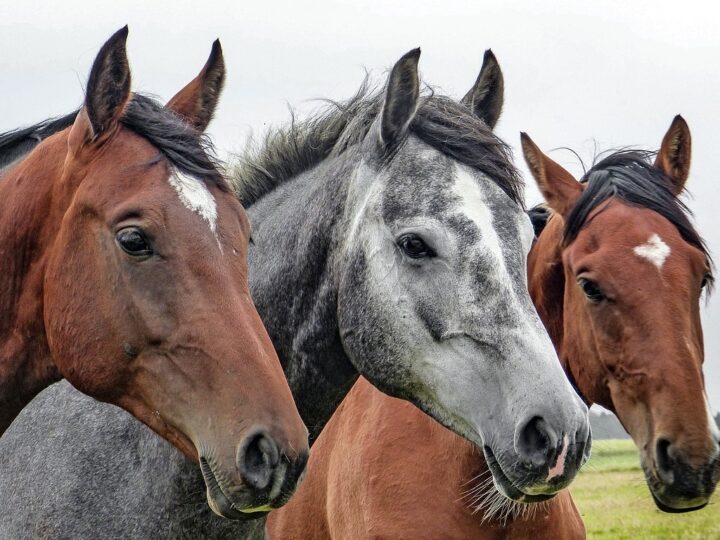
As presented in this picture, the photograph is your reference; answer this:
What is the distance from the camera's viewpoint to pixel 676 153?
22.7 feet

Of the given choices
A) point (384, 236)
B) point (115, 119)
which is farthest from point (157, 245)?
point (384, 236)

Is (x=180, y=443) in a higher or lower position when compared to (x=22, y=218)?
lower

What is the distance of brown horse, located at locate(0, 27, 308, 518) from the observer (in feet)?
11.7

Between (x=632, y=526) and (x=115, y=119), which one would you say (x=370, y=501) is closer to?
(x=115, y=119)

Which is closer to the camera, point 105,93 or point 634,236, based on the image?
point 105,93

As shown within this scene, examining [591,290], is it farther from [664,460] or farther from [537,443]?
[537,443]

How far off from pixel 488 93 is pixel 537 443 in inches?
93.6

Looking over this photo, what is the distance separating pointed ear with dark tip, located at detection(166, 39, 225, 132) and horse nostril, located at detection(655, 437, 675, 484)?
299cm

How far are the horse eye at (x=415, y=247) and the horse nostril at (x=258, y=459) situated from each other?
56.7 inches

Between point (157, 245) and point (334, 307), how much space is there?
49.9 inches

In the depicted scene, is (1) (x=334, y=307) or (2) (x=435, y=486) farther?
(2) (x=435, y=486)

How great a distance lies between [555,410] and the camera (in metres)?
4.03

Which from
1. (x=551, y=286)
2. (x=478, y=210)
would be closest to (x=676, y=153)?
(x=551, y=286)

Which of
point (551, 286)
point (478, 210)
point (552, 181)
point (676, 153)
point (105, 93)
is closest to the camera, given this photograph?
point (105, 93)
